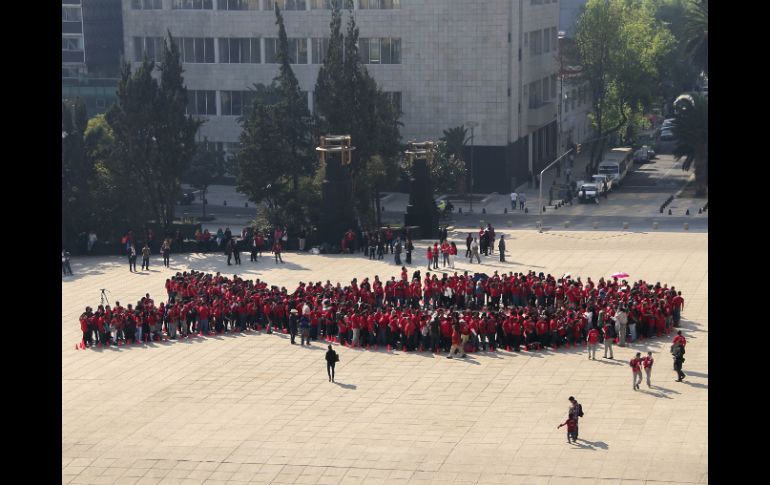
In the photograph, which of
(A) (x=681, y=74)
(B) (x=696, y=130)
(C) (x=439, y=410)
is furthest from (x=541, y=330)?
(A) (x=681, y=74)

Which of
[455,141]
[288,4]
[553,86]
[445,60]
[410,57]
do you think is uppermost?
[288,4]

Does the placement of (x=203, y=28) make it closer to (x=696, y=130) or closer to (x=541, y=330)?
(x=696, y=130)

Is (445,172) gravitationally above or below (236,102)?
below

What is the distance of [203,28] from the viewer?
9269 centimetres

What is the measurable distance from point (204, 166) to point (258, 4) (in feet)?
42.7

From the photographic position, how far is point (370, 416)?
3216 centimetres

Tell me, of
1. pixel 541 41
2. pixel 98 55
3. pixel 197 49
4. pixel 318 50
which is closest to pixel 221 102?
pixel 197 49

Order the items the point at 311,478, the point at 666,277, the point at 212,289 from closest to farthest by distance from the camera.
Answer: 1. the point at 311,478
2. the point at 212,289
3. the point at 666,277

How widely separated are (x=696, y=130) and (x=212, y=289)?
46.3m

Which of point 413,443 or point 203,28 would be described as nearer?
point 413,443

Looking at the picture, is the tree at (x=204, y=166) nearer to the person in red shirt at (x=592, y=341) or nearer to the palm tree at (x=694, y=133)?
the palm tree at (x=694, y=133)

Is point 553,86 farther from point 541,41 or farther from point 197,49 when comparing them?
point 197,49

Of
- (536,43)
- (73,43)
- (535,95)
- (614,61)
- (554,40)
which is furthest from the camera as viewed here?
(73,43)

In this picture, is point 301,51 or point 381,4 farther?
point 301,51
